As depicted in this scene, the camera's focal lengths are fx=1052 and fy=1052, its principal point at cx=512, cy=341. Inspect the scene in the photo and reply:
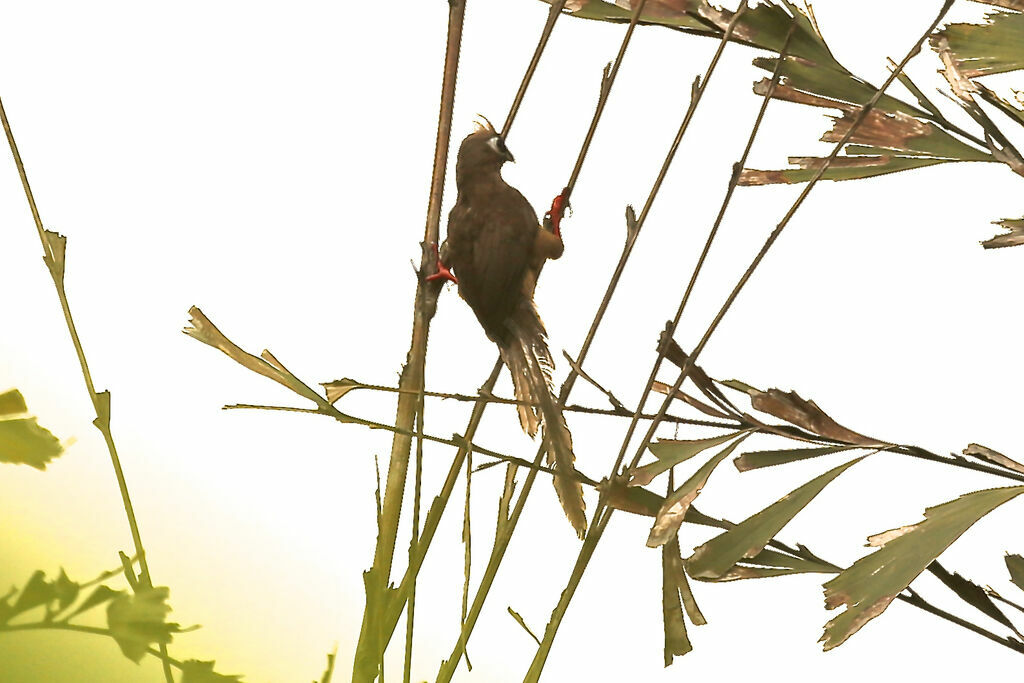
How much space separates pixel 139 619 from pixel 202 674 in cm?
9

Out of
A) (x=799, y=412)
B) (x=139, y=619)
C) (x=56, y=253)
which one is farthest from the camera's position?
(x=799, y=412)

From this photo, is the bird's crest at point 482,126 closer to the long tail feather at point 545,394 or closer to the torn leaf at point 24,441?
the long tail feather at point 545,394

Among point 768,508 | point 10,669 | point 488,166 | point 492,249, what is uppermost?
point 488,166

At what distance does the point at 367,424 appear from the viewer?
74 cm

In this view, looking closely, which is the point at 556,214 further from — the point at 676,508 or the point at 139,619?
the point at 139,619

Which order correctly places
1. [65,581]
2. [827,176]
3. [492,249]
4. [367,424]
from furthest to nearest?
[827,176] < [492,249] < [367,424] < [65,581]

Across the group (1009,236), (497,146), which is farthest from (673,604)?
(1009,236)

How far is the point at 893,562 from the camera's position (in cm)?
76

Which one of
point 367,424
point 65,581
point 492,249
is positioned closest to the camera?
point 65,581

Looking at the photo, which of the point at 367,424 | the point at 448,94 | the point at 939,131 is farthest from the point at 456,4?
the point at 939,131

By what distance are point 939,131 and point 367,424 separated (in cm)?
59

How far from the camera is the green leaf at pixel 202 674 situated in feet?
1.85

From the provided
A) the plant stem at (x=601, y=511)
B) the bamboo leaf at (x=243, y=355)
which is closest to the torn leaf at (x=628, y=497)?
the plant stem at (x=601, y=511)

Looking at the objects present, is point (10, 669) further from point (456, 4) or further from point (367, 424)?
point (456, 4)
